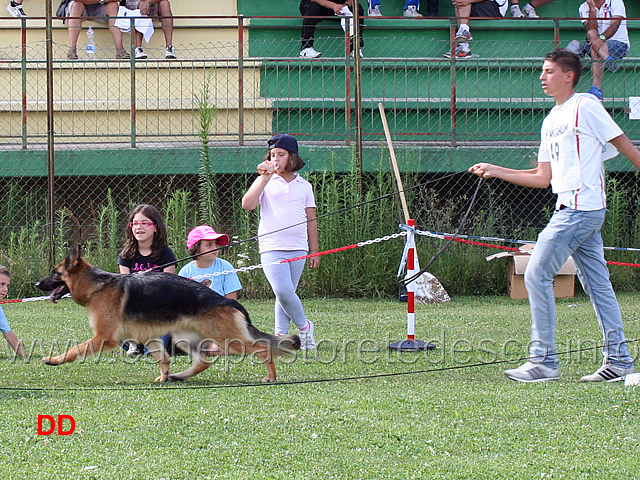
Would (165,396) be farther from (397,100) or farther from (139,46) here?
(139,46)

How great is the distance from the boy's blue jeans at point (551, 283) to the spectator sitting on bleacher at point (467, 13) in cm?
821

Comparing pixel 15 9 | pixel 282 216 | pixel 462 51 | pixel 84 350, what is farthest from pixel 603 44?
pixel 84 350

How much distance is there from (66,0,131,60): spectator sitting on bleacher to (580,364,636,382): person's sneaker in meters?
9.92

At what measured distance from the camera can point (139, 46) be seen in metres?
13.5

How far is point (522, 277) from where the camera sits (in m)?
10.6

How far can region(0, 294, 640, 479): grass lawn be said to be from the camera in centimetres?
354

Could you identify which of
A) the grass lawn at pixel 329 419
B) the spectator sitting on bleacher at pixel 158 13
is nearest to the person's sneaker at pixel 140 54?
the spectator sitting on bleacher at pixel 158 13

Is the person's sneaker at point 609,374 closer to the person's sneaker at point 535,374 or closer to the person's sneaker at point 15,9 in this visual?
the person's sneaker at point 535,374

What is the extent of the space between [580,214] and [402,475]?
234cm

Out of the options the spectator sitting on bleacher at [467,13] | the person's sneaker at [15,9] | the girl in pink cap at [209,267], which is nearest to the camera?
the girl in pink cap at [209,267]

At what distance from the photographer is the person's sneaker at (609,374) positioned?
516 cm

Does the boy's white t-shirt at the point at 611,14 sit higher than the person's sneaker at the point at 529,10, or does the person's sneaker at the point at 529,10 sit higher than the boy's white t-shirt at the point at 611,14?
the person's sneaker at the point at 529,10

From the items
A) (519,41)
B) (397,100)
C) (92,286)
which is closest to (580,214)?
(92,286)

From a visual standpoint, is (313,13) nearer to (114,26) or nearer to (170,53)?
(170,53)
